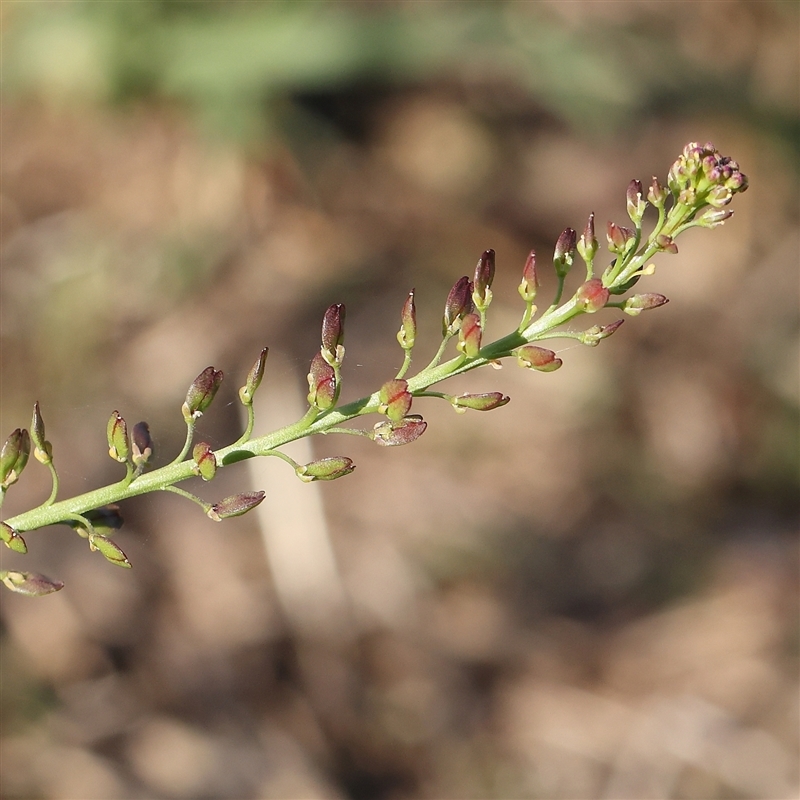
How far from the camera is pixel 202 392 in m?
2.09

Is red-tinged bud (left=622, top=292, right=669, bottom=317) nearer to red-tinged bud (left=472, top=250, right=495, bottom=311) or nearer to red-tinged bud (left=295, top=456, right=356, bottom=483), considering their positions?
red-tinged bud (left=472, top=250, right=495, bottom=311)

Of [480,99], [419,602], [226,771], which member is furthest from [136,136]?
[226,771]

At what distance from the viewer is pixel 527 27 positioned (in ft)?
27.9

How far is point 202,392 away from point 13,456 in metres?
0.43

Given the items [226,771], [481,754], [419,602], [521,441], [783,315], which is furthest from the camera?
[783,315]

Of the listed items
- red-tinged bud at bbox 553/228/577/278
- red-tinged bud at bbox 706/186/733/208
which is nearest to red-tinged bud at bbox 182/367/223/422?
red-tinged bud at bbox 553/228/577/278

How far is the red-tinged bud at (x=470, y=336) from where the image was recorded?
6.57 feet

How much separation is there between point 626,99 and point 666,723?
17.8 ft

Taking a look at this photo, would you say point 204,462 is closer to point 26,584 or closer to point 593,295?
point 26,584

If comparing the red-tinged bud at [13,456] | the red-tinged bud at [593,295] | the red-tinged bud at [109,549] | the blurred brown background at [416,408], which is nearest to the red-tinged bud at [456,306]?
the red-tinged bud at [593,295]

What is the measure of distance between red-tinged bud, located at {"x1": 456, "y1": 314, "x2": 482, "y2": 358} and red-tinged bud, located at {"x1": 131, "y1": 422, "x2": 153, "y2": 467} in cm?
73

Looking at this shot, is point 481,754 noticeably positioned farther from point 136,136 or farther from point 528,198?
point 136,136

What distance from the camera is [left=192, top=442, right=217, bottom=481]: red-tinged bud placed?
76.1 inches

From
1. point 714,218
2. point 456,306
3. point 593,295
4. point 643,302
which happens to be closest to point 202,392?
point 456,306
